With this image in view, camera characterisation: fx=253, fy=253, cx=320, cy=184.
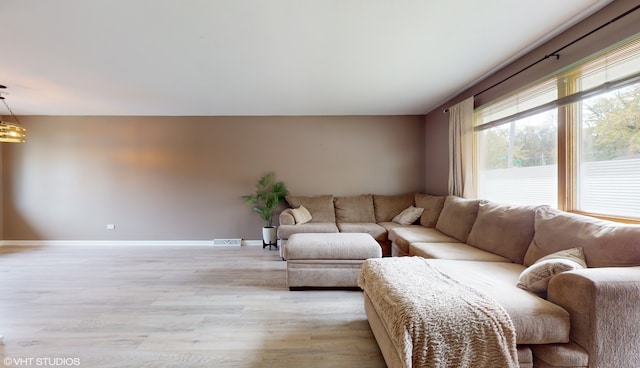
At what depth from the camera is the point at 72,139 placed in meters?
4.64

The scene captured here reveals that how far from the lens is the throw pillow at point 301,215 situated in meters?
4.10

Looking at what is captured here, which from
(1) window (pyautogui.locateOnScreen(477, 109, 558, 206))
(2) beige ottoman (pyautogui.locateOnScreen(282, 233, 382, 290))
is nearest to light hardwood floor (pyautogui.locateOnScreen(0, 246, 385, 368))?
(2) beige ottoman (pyautogui.locateOnScreen(282, 233, 382, 290))

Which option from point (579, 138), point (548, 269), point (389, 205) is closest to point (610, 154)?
point (579, 138)

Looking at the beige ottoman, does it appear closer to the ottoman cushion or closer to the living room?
the ottoman cushion

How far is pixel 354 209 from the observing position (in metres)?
4.50

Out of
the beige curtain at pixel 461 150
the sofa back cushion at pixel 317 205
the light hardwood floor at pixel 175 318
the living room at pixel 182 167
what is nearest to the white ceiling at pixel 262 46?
the beige curtain at pixel 461 150

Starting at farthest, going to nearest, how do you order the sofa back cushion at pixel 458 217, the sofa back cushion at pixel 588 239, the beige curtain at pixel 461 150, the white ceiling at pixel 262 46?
the beige curtain at pixel 461 150 → the sofa back cushion at pixel 458 217 → the white ceiling at pixel 262 46 → the sofa back cushion at pixel 588 239

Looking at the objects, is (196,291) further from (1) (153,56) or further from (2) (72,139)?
(2) (72,139)

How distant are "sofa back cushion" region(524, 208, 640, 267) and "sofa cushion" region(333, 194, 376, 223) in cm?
256

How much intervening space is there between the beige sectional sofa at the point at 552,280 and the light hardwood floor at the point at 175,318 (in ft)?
1.49

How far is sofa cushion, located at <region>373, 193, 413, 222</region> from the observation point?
14.6ft

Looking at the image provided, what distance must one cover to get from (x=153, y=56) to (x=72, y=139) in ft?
12.0

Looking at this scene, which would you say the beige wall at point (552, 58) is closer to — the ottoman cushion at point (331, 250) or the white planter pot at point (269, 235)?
the ottoman cushion at point (331, 250)

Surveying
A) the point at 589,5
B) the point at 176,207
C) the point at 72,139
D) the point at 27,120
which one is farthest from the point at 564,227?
the point at 27,120
